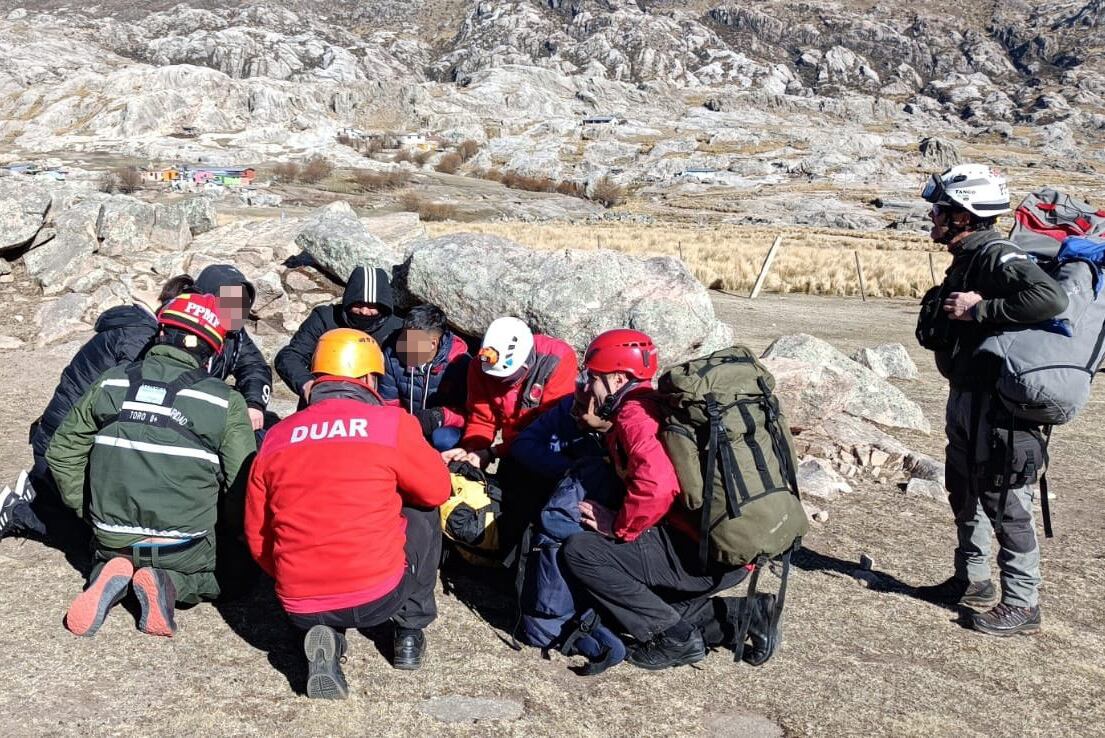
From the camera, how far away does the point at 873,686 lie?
12.1 feet

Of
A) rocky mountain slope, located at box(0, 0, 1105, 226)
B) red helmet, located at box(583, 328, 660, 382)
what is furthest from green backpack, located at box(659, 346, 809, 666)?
rocky mountain slope, located at box(0, 0, 1105, 226)

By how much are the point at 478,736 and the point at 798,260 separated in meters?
22.8

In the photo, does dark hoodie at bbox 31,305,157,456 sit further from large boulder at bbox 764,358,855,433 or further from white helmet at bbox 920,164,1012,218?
large boulder at bbox 764,358,855,433

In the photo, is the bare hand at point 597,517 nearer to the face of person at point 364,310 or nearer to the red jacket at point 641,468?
the red jacket at point 641,468

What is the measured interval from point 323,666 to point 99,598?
3.92ft

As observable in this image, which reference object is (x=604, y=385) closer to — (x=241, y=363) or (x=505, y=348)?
(x=505, y=348)

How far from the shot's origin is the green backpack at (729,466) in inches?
131

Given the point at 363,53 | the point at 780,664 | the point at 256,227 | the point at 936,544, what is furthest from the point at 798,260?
the point at 363,53

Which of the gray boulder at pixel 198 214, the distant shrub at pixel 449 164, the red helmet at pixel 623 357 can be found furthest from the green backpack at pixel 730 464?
the distant shrub at pixel 449 164

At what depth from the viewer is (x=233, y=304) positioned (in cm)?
527

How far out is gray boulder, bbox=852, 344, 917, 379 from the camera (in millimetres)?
10219

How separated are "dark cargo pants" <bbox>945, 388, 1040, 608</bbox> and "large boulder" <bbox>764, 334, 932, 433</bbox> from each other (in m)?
3.79

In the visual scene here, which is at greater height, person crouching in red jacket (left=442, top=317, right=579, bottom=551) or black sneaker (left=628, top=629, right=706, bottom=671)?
person crouching in red jacket (left=442, top=317, right=579, bottom=551)

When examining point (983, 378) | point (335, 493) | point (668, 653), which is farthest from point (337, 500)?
point (983, 378)
